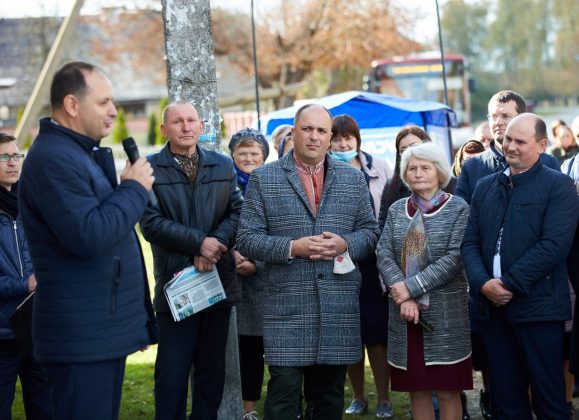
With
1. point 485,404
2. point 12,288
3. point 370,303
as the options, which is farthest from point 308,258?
point 485,404

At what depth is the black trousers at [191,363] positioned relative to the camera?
20.0 ft

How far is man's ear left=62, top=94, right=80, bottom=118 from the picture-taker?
454cm

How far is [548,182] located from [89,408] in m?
2.97

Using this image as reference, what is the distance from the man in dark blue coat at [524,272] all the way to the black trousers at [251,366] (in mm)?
1883

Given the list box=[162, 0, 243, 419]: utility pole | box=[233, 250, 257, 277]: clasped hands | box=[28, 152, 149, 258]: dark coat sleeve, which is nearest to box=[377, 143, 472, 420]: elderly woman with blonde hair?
box=[233, 250, 257, 277]: clasped hands

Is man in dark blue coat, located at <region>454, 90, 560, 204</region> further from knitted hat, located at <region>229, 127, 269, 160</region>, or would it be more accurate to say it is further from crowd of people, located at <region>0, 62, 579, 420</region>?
knitted hat, located at <region>229, 127, 269, 160</region>

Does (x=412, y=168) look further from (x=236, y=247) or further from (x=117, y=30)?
(x=117, y=30)

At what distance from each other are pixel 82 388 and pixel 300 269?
1721 mm

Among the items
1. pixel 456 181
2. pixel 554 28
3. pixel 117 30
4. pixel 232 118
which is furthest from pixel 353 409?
pixel 554 28

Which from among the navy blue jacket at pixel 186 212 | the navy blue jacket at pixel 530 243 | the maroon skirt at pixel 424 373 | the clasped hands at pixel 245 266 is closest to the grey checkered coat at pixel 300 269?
the navy blue jacket at pixel 186 212

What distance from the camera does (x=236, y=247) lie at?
5.97 meters

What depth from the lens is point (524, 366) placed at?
5961mm

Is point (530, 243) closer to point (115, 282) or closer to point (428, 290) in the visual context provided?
point (428, 290)

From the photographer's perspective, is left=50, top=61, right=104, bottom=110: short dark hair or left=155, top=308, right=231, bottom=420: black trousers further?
left=155, top=308, right=231, bottom=420: black trousers
